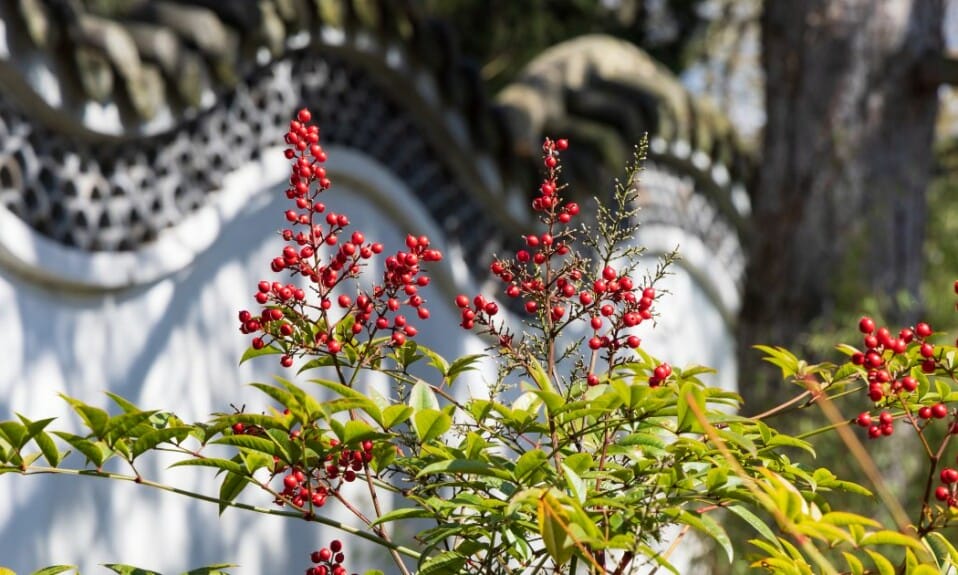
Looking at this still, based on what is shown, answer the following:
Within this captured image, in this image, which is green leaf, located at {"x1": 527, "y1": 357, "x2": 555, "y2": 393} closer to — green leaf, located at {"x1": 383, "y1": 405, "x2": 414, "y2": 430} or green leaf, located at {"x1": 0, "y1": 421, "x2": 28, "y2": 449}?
green leaf, located at {"x1": 383, "y1": 405, "x2": 414, "y2": 430}

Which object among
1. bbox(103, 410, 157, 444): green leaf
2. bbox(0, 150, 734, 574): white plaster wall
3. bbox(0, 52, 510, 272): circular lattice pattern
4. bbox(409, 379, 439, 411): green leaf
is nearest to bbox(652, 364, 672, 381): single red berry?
bbox(409, 379, 439, 411): green leaf

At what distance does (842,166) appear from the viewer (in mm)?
4137

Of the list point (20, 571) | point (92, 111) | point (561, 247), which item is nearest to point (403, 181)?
point (92, 111)

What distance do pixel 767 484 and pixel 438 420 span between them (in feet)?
1.02

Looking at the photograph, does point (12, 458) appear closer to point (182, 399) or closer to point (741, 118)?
point (182, 399)

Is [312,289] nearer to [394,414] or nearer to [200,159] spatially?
[394,414]

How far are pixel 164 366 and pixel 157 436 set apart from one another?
1756 mm

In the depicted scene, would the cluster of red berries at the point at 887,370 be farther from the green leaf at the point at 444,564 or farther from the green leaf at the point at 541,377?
the green leaf at the point at 444,564

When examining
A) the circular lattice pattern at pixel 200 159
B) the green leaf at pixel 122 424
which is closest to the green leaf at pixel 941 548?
the green leaf at pixel 122 424

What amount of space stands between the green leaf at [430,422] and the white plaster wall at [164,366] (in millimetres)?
1313

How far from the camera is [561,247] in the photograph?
51.5 inches

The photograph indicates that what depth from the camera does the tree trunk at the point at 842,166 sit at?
413 cm

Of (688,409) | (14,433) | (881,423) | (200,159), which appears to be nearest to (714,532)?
(688,409)

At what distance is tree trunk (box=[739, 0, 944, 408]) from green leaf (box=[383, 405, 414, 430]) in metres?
3.06
